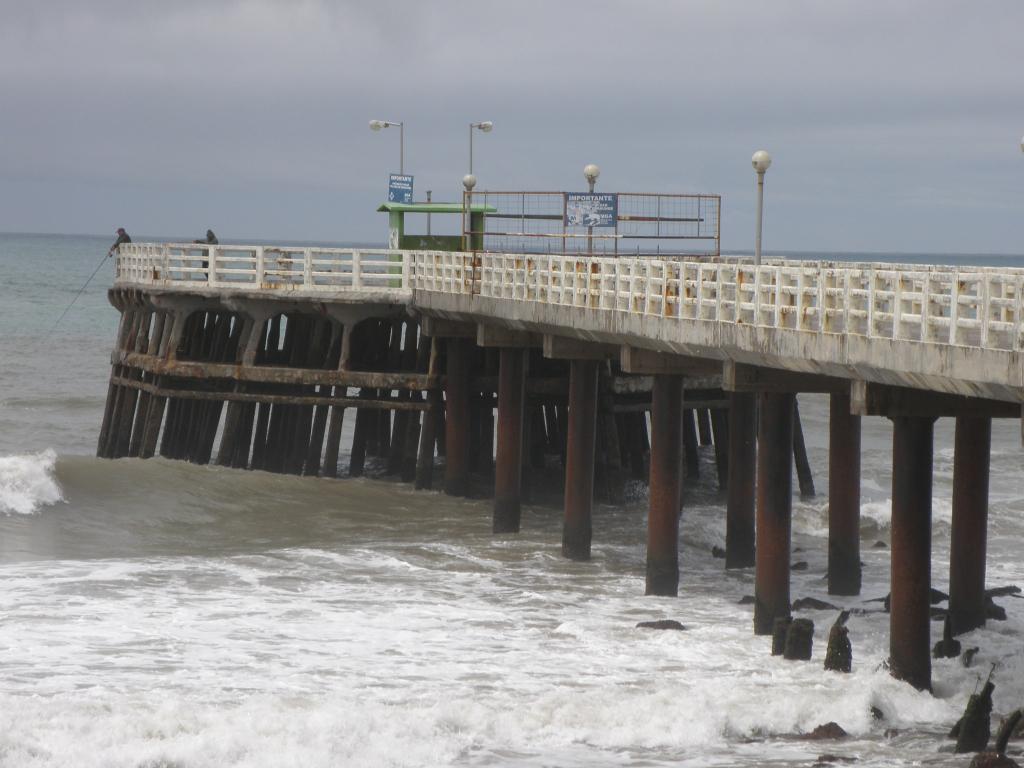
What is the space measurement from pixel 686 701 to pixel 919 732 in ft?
6.47

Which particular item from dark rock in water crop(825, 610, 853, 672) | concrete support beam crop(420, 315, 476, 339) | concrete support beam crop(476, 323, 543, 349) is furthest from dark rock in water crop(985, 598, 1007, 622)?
concrete support beam crop(420, 315, 476, 339)

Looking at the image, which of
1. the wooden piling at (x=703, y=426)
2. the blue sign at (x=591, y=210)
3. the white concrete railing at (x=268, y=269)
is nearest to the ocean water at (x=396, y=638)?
the white concrete railing at (x=268, y=269)

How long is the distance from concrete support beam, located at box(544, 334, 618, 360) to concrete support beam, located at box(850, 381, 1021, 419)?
23.1 feet

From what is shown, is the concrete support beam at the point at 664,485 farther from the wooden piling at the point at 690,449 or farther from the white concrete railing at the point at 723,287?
the wooden piling at the point at 690,449

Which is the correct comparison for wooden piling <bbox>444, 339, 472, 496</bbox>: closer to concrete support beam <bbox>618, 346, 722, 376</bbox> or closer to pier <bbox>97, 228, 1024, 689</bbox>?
pier <bbox>97, 228, 1024, 689</bbox>

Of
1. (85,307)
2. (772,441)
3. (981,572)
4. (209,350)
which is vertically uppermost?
(85,307)

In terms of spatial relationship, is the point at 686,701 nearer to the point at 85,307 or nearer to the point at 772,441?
the point at 772,441

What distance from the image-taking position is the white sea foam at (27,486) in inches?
1100

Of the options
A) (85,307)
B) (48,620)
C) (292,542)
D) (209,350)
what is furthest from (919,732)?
(85,307)

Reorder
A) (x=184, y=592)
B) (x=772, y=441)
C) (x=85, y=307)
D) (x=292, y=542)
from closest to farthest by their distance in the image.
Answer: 1. (x=772, y=441)
2. (x=184, y=592)
3. (x=292, y=542)
4. (x=85, y=307)

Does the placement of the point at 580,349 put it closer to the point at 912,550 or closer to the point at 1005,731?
the point at 912,550

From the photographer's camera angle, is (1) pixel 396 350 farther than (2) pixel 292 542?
Yes

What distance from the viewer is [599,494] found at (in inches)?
1124

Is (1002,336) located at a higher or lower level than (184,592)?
higher
